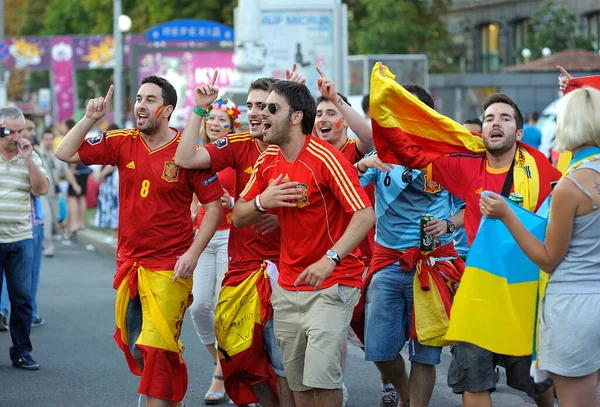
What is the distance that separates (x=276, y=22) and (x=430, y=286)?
1155 centimetres

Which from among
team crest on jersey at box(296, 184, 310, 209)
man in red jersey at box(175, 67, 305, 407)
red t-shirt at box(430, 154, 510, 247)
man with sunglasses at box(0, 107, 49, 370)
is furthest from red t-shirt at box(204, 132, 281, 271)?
man with sunglasses at box(0, 107, 49, 370)

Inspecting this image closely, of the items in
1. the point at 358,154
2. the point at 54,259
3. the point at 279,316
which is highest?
the point at 358,154

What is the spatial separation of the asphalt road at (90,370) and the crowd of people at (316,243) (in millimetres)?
Result: 655

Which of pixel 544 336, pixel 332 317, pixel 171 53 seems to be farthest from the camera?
pixel 171 53

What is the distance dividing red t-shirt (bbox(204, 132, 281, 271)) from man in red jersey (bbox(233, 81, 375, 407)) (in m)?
0.60

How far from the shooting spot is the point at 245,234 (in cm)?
674

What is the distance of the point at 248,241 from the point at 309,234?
94 cm

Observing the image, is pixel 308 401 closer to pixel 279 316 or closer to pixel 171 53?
pixel 279 316

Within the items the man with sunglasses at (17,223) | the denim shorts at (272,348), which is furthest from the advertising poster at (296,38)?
the denim shorts at (272,348)

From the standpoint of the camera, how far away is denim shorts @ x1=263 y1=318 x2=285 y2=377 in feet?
21.6

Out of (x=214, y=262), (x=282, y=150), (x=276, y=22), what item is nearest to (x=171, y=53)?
(x=276, y=22)

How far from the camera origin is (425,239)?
21.9ft

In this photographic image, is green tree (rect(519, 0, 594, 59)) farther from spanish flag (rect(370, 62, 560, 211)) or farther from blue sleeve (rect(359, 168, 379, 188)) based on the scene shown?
spanish flag (rect(370, 62, 560, 211))

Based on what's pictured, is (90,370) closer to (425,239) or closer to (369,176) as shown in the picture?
(369,176)
